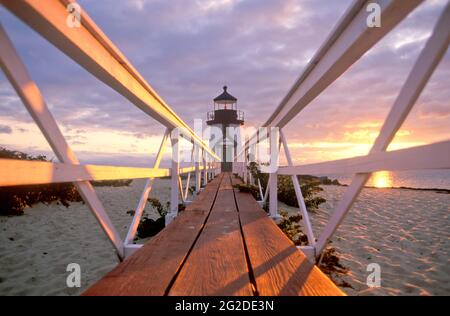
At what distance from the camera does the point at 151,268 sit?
1.46 metres

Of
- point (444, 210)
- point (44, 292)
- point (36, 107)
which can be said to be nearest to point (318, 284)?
point (36, 107)

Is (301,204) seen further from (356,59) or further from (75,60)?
(75,60)

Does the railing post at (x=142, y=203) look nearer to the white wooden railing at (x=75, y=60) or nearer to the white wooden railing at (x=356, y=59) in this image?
the white wooden railing at (x=75, y=60)

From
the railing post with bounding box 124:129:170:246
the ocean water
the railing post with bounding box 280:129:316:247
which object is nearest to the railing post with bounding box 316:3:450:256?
the ocean water

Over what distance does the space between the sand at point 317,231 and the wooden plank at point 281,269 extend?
1151 mm

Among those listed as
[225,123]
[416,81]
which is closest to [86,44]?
[416,81]

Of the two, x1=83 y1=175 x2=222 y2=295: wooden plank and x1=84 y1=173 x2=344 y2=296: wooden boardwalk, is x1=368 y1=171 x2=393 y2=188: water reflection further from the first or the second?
x1=83 y1=175 x2=222 y2=295: wooden plank

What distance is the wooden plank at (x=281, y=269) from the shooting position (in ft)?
4.01

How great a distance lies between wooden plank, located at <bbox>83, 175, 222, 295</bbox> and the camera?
1.21m

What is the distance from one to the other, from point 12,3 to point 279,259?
1.60 meters

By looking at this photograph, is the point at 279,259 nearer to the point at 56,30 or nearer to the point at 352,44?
the point at 352,44

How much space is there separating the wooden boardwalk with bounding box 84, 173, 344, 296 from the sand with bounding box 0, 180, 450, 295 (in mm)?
1271
